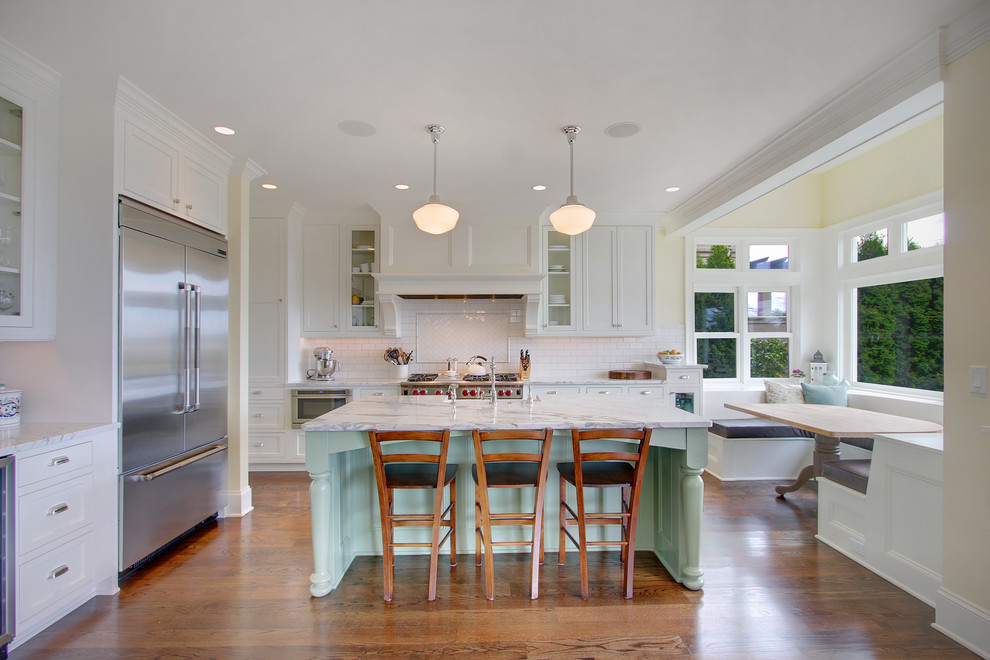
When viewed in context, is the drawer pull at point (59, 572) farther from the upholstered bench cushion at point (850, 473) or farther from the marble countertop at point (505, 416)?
the upholstered bench cushion at point (850, 473)

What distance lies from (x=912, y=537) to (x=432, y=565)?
2.52 metres

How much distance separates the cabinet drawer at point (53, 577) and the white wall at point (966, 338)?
4060 millimetres

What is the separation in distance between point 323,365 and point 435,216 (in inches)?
109

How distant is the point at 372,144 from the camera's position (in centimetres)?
331

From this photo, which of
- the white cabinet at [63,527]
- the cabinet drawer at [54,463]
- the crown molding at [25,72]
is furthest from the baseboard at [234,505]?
the crown molding at [25,72]

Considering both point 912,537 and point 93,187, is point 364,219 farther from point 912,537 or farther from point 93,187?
point 912,537

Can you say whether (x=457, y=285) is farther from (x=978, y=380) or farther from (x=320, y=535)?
(x=978, y=380)

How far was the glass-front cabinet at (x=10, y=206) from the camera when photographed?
2.31 m

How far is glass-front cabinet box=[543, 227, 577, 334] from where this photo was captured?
5.20m

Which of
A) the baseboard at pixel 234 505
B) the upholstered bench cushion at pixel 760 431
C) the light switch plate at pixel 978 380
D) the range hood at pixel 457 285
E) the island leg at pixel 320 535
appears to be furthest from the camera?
the range hood at pixel 457 285

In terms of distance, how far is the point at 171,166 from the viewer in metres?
2.98

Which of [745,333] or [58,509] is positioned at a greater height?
→ [745,333]

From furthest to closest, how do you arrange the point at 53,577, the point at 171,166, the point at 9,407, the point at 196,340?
the point at 196,340 < the point at 171,166 < the point at 9,407 < the point at 53,577

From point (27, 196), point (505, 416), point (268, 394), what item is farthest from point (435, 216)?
point (268, 394)
